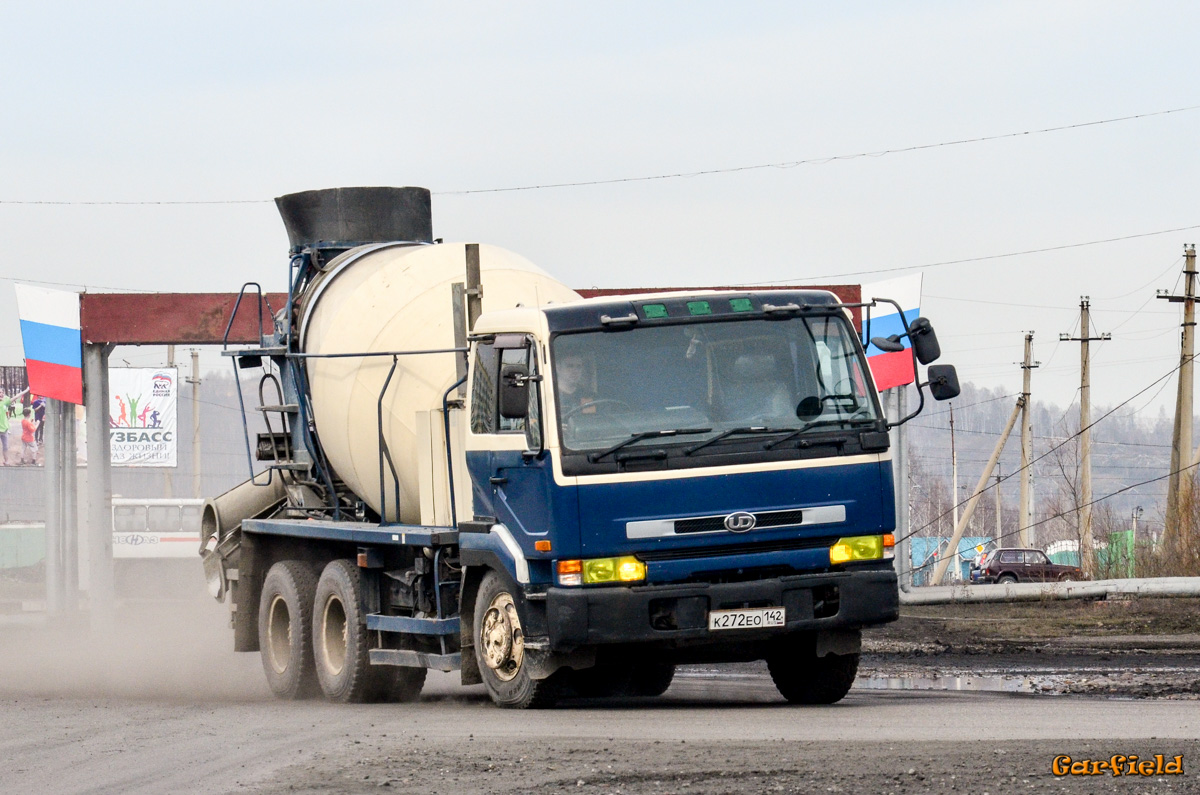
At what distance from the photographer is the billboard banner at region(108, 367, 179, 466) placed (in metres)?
63.1

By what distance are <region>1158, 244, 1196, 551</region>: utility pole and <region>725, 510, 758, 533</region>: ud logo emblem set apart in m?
24.1

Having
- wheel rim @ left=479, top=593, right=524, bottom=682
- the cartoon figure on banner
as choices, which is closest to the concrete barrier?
wheel rim @ left=479, top=593, right=524, bottom=682

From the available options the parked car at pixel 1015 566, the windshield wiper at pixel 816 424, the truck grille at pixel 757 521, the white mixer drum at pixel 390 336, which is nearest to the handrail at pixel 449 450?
the white mixer drum at pixel 390 336

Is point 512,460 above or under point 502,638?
above

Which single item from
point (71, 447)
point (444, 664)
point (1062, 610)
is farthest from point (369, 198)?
point (71, 447)

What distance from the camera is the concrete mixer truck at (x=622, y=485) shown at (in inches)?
399

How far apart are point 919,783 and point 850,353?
12.8ft

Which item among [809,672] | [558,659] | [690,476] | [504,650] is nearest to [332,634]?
[504,650]

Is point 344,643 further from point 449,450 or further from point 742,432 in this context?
point 742,432

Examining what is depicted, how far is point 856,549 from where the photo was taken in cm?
1048

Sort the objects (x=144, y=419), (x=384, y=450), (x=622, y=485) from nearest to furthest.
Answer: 1. (x=622, y=485)
2. (x=384, y=450)
3. (x=144, y=419)

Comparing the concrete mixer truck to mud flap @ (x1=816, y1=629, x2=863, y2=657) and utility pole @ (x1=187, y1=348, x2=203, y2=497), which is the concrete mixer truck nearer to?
mud flap @ (x1=816, y1=629, x2=863, y2=657)

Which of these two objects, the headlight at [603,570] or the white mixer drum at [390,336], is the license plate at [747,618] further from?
the white mixer drum at [390,336]

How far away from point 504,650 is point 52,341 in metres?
19.0
